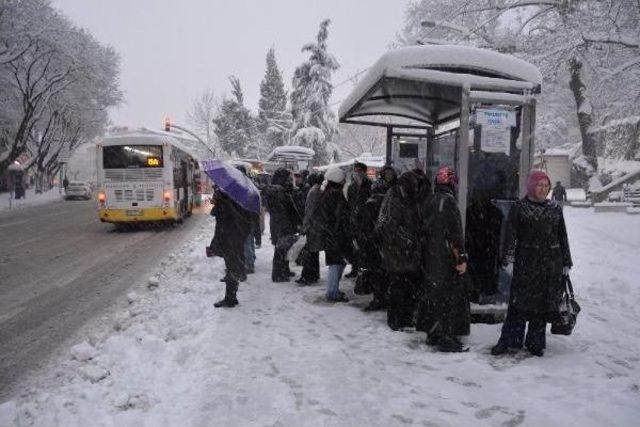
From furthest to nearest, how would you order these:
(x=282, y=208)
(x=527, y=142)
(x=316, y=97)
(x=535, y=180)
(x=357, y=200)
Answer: (x=316, y=97) → (x=282, y=208) → (x=357, y=200) → (x=527, y=142) → (x=535, y=180)

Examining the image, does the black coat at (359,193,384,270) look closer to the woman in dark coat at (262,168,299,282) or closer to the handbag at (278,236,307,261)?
the handbag at (278,236,307,261)

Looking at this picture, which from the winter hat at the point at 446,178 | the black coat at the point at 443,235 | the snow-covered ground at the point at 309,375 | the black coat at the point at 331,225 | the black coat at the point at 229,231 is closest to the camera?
the snow-covered ground at the point at 309,375

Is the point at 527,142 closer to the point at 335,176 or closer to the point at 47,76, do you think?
the point at 335,176

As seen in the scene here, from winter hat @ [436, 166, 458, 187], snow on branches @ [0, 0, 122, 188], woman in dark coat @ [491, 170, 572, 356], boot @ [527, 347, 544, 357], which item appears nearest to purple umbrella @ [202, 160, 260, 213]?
winter hat @ [436, 166, 458, 187]

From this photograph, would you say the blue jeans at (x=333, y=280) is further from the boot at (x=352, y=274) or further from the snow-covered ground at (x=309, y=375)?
the boot at (x=352, y=274)

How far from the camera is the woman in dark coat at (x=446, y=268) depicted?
5.04 m

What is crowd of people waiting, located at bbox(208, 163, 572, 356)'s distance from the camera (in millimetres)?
4832

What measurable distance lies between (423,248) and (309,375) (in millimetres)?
1930

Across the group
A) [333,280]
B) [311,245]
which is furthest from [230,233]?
[333,280]

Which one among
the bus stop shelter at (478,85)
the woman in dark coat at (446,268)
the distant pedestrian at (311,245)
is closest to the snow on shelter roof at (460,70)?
the bus stop shelter at (478,85)

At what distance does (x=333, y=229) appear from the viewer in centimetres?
713

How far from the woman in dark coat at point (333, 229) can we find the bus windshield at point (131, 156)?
1094 centimetres

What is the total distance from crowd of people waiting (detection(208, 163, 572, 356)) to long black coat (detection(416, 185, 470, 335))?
1 centimetres

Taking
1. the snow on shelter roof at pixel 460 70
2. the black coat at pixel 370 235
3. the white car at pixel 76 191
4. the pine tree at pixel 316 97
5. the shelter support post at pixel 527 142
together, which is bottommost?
the white car at pixel 76 191
